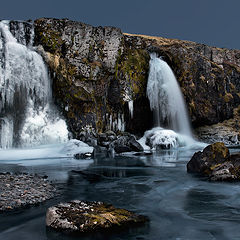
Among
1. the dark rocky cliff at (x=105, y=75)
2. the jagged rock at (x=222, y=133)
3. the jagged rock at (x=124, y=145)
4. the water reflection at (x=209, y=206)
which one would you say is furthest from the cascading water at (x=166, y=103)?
the water reflection at (x=209, y=206)

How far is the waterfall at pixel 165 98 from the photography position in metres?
29.6

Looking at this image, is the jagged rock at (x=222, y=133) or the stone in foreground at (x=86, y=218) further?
the jagged rock at (x=222, y=133)

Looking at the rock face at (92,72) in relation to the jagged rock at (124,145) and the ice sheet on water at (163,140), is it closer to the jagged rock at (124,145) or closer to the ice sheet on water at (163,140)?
the ice sheet on water at (163,140)

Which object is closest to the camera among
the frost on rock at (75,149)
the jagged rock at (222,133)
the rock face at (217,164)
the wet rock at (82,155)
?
the rock face at (217,164)

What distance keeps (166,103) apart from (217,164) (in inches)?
756

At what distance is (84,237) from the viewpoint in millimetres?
4621

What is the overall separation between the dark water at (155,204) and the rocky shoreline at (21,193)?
1.02ft

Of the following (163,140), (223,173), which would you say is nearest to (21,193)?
(223,173)

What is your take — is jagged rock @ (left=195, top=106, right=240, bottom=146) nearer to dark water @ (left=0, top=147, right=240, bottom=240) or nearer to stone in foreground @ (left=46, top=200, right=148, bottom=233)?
dark water @ (left=0, top=147, right=240, bottom=240)

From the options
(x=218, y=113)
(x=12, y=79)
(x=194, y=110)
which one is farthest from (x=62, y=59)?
(x=218, y=113)

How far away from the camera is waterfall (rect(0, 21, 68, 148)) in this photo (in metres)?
21.8

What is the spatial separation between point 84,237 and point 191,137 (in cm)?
2812

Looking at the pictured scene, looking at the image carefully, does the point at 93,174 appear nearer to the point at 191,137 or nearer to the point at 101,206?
the point at 101,206

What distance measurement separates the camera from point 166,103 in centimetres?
2977
